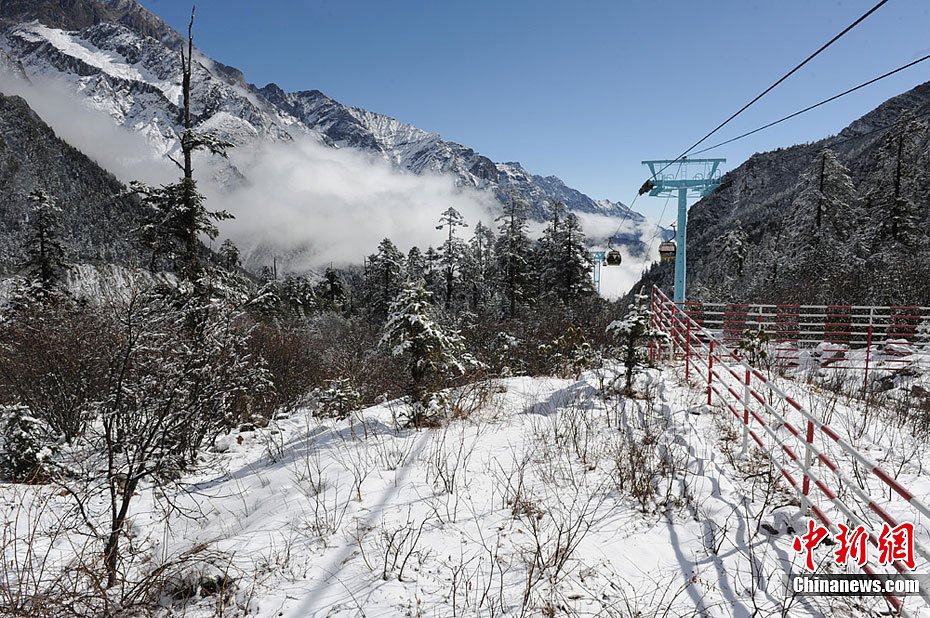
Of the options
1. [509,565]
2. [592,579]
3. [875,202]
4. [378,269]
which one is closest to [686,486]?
[592,579]

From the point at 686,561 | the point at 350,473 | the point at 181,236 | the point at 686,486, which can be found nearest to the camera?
the point at 686,561

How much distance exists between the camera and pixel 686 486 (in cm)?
432

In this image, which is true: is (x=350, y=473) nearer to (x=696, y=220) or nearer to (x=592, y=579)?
(x=592, y=579)

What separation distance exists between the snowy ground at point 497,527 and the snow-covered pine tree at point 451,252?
34050 millimetres

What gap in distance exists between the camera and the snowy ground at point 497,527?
9.85 feet

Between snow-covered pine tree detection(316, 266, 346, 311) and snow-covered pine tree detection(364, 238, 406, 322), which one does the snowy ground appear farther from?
snow-covered pine tree detection(316, 266, 346, 311)

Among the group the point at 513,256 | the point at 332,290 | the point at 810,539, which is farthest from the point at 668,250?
the point at 332,290

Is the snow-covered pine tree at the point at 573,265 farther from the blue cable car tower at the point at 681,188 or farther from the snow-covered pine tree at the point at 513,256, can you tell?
the blue cable car tower at the point at 681,188

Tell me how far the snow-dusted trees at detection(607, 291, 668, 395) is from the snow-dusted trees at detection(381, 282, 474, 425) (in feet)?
9.98

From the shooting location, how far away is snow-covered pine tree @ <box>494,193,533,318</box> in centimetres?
3491

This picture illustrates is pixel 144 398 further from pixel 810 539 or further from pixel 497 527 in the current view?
pixel 810 539

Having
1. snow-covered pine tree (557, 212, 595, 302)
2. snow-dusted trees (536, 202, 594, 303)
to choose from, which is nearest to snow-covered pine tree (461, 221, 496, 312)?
snow-dusted trees (536, 202, 594, 303)

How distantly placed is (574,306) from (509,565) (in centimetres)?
2780

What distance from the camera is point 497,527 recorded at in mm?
3812
